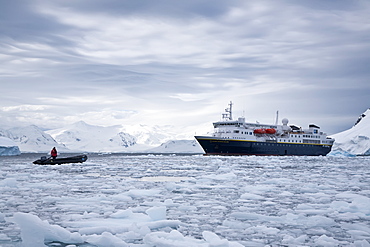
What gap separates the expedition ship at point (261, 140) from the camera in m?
58.8

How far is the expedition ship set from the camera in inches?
2314

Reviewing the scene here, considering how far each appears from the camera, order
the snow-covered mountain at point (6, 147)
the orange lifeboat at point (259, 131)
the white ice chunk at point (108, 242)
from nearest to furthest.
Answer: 1. the white ice chunk at point (108, 242)
2. the orange lifeboat at point (259, 131)
3. the snow-covered mountain at point (6, 147)

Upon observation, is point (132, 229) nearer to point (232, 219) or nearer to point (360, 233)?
point (232, 219)

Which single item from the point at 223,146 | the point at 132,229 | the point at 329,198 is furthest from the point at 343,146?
the point at 132,229

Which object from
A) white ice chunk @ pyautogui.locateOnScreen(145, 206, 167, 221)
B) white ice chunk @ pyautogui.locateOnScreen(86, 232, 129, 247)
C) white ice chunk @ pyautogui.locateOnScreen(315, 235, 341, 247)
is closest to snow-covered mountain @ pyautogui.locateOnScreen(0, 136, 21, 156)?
white ice chunk @ pyautogui.locateOnScreen(145, 206, 167, 221)

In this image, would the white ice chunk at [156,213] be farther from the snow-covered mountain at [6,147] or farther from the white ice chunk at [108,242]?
the snow-covered mountain at [6,147]

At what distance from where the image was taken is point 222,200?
10695 millimetres

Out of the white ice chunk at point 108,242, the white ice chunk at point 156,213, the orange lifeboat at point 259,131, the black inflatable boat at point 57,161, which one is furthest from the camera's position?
the orange lifeboat at point 259,131

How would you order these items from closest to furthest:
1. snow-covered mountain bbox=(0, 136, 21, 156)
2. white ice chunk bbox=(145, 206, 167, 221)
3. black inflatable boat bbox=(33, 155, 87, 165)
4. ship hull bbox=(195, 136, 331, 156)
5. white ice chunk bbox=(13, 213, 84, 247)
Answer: white ice chunk bbox=(13, 213, 84, 247)
white ice chunk bbox=(145, 206, 167, 221)
black inflatable boat bbox=(33, 155, 87, 165)
ship hull bbox=(195, 136, 331, 156)
snow-covered mountain bbox=(0, 136, 21, 156)

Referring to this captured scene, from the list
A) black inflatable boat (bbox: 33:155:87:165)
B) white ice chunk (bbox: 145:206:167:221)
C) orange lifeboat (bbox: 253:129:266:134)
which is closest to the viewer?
white ice chunk (bbox: 145:206:167:221)

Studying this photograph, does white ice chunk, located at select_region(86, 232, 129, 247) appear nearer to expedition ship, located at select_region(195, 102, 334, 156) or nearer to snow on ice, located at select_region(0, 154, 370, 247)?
snow on ice, located at select_region(0, 154, 370, 247)

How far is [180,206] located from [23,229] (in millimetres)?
4588

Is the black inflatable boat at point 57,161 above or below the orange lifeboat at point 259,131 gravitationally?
below

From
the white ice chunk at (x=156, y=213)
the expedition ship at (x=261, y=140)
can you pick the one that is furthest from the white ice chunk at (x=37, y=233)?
the expedition ship at (x=261, y=140)
